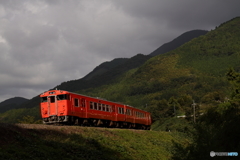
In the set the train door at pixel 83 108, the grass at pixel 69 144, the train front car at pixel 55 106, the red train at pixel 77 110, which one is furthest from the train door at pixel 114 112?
the train front car at pixel 55 106

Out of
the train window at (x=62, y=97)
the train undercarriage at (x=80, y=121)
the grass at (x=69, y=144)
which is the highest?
the train window at (x=62, y=97)

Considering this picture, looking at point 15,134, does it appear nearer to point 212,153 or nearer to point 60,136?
point 60,136

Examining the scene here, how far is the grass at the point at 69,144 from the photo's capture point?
17859mm

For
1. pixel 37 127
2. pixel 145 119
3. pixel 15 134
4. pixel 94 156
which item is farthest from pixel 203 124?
pixel 145 119

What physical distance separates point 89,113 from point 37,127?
10.2 m

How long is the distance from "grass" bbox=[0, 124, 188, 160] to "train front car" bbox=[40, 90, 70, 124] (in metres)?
3.17

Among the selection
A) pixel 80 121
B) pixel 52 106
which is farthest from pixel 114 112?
pixel 52 106

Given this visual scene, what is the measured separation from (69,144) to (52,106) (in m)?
9.10

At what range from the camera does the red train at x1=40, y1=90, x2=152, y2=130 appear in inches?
1158

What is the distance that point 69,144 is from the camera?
70.8ft

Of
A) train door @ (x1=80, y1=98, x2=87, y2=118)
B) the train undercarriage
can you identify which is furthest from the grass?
train door @ (x1=80, y1=98, x2=87, y2=118)

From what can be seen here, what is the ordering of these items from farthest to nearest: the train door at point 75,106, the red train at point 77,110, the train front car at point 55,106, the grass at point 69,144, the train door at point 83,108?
the train door at point 83,108 → the train door at point 75,106 → the red train at point 77,110 → the train front car at point 55,106 → the grass at point 69,144

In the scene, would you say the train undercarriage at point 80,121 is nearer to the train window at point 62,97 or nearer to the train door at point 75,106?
the train door at point 75,106

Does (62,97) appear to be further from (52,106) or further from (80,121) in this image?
(80,121)
